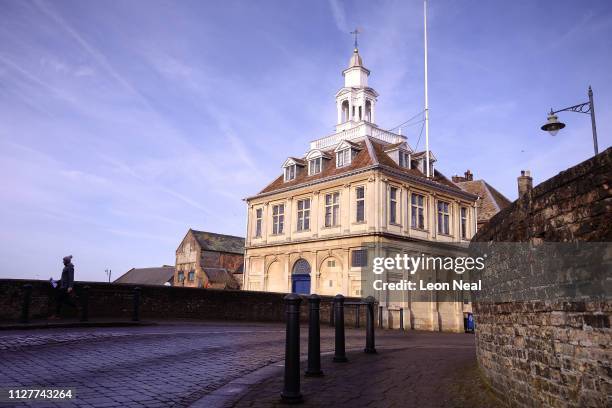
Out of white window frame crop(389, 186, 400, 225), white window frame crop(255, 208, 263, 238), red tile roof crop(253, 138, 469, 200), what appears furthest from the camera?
white window frame crop(255, 208, 263, 238)

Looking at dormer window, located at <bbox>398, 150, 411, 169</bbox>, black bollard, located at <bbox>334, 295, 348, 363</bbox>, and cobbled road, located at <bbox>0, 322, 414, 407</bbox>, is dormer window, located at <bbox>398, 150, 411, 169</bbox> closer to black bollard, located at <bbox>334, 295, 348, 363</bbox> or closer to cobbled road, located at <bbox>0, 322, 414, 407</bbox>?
cobbled road, located at <bbox>0, 322, 414, 407</bbox>

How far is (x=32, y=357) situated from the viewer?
7.56 meters

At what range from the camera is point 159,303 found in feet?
55.5

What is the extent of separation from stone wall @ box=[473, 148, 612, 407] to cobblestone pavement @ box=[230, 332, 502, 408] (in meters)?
0.58

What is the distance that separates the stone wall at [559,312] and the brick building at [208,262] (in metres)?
45.7

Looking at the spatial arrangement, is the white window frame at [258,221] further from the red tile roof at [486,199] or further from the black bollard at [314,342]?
the black bollard at [314,342]

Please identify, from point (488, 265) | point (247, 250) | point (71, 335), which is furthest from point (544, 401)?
point (247, 250)

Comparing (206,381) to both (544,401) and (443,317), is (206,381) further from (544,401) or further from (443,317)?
(443,317)

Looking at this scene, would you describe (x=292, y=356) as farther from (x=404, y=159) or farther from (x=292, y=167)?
(x=292, y=167)

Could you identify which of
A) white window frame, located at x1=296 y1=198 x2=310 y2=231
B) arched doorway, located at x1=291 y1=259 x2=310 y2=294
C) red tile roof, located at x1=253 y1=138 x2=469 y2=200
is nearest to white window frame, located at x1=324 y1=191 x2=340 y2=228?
red tile roof, located at x1=253 y1=138 x2=469 y2=200

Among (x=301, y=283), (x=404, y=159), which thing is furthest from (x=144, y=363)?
(x=404, y=159)

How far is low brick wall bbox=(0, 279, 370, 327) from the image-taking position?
13.6 m

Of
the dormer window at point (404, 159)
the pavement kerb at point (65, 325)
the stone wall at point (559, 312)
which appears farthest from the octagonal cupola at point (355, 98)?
the stone wall at point (559, 312)

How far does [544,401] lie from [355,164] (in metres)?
25.9
